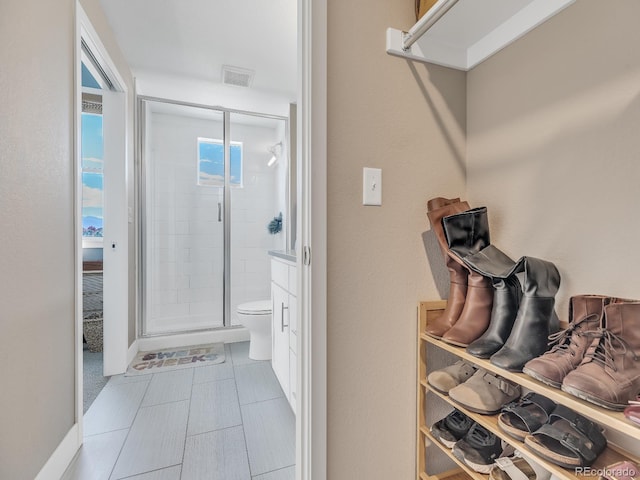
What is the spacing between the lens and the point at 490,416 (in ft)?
2.60

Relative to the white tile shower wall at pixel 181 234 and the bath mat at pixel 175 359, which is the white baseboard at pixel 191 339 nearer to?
the bath mat at pixel 175 359

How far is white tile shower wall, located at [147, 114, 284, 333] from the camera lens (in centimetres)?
303

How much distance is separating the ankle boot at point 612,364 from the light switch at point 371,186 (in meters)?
0.62

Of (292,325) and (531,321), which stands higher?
(531,321)

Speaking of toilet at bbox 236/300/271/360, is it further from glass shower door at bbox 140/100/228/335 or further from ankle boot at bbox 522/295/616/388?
ankle boot at bbox 522/295/616/388

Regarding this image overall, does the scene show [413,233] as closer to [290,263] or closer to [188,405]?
[290,263]

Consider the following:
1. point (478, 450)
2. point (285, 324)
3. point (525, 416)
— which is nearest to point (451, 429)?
point (478, 450)

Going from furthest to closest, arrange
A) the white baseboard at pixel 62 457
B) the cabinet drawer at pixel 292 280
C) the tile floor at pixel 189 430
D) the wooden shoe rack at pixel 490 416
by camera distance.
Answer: the cabinet drawer at pixel 292 280
the tile floor at pixel 189 430
the white baseboard at pixel 62 457
the wooden shoe rack at pixel 490 416

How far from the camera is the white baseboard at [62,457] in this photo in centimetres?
115

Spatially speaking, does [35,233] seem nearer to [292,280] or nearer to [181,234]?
[292,280]

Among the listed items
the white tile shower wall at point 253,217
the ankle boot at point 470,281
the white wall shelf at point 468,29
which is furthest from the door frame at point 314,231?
the white tile shower wall at point 253,217

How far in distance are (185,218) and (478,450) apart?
10.2 ft

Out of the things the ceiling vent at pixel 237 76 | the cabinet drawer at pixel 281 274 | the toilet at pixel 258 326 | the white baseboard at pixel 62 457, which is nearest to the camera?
the white baseboard at pixel 62 457

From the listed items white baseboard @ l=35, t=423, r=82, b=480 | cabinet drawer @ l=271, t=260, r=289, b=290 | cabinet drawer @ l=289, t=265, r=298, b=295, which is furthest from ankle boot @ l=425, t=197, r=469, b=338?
white baseboard @ l=35, t=423, r=82, b=480
